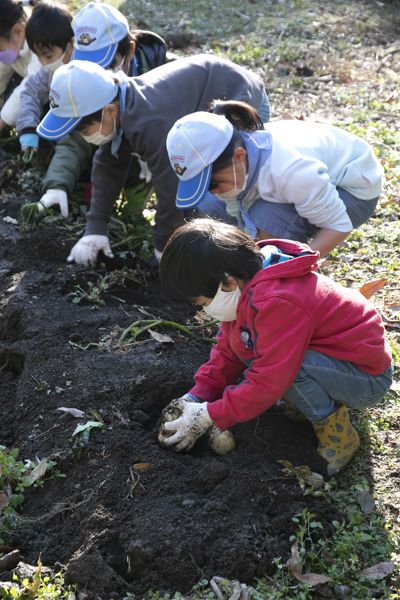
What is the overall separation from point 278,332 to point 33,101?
3400 mm

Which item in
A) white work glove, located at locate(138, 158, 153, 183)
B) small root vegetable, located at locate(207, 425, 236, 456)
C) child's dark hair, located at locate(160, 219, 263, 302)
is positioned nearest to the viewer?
child's dark hair, located at locate(160, 219, 263, 302)

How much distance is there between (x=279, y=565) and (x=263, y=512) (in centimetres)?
23

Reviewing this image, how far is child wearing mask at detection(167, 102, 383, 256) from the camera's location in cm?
257

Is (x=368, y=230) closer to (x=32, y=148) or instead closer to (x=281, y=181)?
(x=281, y=181)

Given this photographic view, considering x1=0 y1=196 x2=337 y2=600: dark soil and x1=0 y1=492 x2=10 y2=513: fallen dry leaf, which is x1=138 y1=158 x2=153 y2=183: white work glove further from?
x1=0 y1=492 x2=10 y2=513: fallen dry leaf

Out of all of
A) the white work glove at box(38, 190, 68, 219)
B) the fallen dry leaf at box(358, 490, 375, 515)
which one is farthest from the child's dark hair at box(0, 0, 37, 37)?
the fallen dry leaf at box(358, 490, 375, 515)

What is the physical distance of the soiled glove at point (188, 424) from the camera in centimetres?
223

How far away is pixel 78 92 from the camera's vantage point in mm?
2939

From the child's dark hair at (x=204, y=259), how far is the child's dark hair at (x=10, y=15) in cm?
338

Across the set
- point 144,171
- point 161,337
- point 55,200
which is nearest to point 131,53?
point 144,171

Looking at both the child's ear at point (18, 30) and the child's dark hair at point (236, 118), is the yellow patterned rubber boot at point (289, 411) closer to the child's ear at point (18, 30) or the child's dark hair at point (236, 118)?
the child's dark hair at point (236, 118)

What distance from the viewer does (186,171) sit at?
2566 millimetres

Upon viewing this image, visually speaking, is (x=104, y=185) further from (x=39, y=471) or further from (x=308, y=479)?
(x=308, y=479)

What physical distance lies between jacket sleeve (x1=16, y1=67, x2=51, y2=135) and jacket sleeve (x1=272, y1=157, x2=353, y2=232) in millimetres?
2509
